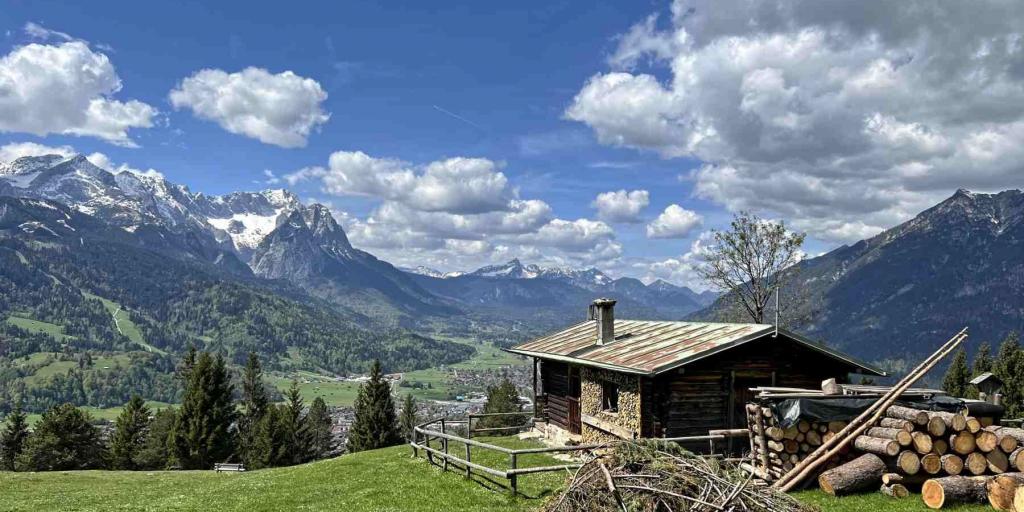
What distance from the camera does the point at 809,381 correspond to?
28578 mm

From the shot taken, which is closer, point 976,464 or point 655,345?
point 976,464

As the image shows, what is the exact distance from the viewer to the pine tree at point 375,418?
71.9m

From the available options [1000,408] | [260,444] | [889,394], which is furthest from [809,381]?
[260,444]

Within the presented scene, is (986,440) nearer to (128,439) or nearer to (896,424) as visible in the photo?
(896,424)

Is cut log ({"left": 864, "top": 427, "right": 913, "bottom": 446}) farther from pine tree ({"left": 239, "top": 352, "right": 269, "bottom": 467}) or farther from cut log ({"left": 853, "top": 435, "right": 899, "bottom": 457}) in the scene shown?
pine tree ({"left": 239, "top": 352, "right": 269, "bottom": 467})

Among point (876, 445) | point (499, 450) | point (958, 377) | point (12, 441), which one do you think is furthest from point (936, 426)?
point (12, 441)

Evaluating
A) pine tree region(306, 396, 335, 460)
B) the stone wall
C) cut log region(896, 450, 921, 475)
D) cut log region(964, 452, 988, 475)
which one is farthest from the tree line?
pine tree region(306, 396, 335, 460)

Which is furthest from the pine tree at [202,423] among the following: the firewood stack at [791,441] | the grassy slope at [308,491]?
the firewood stack at [791,441]

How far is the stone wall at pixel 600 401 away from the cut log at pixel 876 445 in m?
9.77

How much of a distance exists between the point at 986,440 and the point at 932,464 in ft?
5.12

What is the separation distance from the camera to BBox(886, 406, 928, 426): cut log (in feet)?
60.0

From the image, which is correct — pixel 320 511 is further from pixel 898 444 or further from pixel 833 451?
pixel 898 444

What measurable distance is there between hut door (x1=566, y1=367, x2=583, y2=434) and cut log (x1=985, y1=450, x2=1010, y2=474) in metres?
19.9

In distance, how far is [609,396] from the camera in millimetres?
31203
